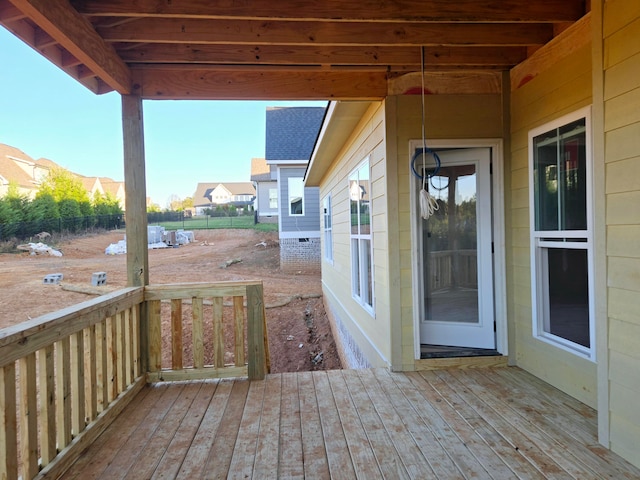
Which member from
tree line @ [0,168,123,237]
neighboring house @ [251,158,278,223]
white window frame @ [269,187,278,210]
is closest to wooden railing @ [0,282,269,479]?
tree line @ [0,168,123,237]

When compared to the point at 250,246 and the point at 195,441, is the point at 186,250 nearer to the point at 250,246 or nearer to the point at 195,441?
the point at 250,246

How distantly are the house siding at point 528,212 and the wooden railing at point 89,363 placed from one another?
219 centimetres

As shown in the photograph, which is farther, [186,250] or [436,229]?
[186,250]

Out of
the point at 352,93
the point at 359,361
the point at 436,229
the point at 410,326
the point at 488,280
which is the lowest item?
the point at 359,361

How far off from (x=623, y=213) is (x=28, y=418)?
306 cm

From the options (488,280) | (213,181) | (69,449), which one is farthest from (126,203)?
(213,181)

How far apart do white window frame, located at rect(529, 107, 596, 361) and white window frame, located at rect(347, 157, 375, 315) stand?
1553 millimetres

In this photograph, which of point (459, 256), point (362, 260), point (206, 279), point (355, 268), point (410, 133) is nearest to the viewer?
point (410, 133)

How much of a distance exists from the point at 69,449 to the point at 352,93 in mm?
3157

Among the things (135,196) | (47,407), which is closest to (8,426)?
(47,407)

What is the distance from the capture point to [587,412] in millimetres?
2424

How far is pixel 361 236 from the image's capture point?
4.70m

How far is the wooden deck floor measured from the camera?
190 centimetres

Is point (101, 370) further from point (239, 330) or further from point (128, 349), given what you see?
point (239, 330)
